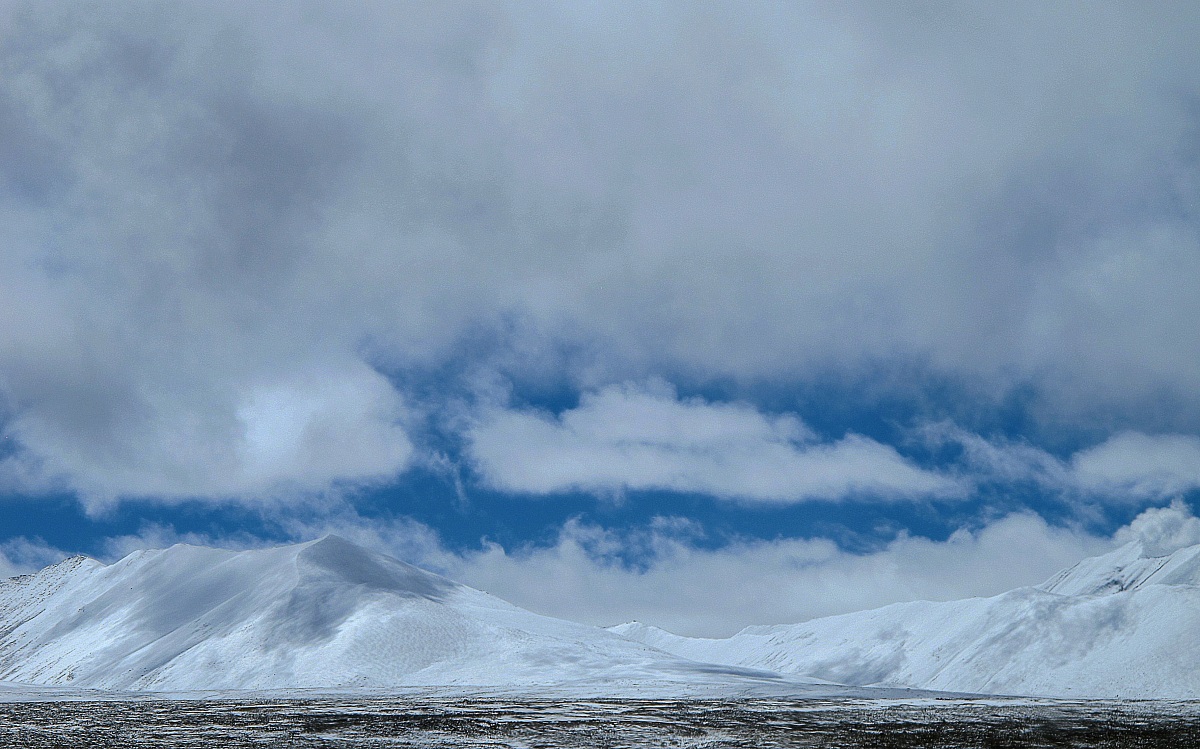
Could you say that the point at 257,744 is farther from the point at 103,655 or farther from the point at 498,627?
the point at 103,655

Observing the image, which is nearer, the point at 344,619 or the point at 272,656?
the point at 272,656

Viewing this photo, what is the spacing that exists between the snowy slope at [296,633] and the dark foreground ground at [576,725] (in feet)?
122

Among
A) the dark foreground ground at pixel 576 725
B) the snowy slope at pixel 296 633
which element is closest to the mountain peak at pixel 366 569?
the snowy slope at pixel 296 633

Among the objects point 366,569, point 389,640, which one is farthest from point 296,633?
point 366,569

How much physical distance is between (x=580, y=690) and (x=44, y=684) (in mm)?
83721

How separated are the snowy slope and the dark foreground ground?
3732 centimetres

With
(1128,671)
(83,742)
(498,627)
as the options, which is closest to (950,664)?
(1128,671)

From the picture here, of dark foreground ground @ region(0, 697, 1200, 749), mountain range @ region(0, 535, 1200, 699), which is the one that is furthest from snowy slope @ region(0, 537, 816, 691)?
dark foreground ground @ region(0, 697, 1200, 749)

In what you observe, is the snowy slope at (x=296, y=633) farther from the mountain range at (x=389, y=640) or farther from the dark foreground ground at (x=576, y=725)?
the dark foreground ground at (x=576, y=725)

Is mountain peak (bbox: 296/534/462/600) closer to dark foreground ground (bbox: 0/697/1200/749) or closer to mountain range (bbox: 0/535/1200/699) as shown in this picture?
mountain range (bbox: 0/535/1200/699)

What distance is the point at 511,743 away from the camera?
39438 millimetres

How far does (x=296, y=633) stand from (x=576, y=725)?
294 feet

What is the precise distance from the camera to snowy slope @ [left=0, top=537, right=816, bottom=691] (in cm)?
11338

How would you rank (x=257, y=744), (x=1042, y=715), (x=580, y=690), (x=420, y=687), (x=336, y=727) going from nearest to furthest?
(x=257, y=744), (x=336, y=727), (x=1042, y=715), (x=580, y=690), (x=420, y=687)
